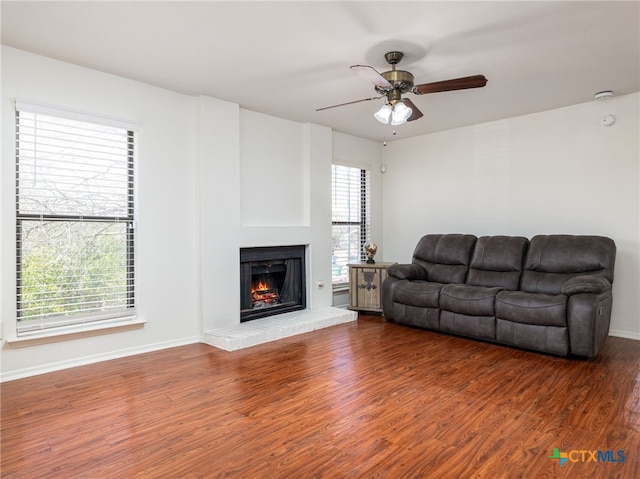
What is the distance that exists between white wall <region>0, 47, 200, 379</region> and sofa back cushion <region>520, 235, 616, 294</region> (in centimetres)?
365

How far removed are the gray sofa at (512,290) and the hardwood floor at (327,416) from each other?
259 millimetres

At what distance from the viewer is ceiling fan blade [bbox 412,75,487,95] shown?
2.86m

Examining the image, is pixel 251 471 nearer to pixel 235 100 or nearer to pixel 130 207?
pixel 130 207

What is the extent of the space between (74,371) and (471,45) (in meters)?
4.04

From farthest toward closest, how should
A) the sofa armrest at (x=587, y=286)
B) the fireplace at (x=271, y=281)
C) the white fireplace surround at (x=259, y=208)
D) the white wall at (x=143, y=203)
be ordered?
the fireplace at (x=271, y=281) → the white fireplace surround at (x=259, y=208) → the sofa armrest at (x=587, y=286) → the white wall at (x=143, y=203)

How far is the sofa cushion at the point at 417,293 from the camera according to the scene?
436 cm

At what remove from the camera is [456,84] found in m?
2.98

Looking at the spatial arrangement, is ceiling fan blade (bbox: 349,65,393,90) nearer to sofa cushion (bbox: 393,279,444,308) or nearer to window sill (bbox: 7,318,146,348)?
sofa cushion (bbox: 393,279,444,308)

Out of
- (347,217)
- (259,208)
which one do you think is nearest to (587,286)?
(347,217)

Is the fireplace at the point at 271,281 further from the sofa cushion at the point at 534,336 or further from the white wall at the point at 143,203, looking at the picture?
the sofa cushion at the point at 534,336

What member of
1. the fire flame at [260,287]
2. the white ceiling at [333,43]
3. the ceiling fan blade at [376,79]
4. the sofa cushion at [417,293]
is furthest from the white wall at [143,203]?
the sofa cushion at [417,293]

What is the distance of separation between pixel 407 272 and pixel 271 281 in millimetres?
1699

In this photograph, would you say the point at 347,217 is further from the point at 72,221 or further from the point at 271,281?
the point at 72,221

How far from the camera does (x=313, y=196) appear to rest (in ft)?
17.1
